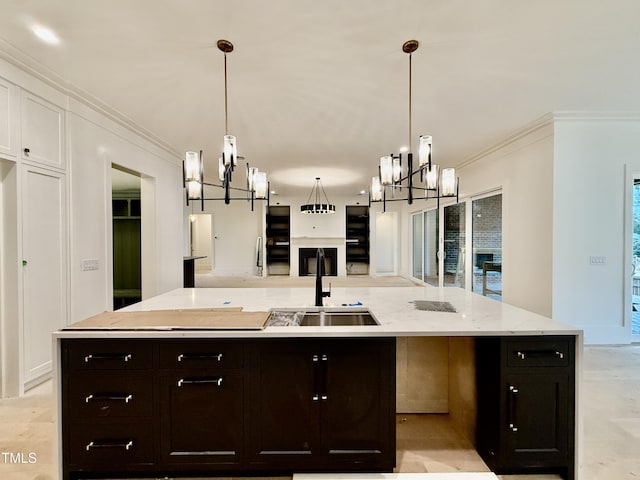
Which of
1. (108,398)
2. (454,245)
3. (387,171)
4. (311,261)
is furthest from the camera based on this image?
(311,261)

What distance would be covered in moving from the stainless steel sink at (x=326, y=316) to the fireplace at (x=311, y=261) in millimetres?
8228

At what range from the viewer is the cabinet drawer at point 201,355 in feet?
5.17

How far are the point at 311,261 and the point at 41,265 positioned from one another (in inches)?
319

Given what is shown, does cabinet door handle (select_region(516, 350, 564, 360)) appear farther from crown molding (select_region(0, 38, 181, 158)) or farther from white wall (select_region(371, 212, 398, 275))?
white wall (select_region(371, 212, 398, 275))

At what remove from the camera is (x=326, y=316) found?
2.06m

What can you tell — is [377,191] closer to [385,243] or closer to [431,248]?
[431,248]

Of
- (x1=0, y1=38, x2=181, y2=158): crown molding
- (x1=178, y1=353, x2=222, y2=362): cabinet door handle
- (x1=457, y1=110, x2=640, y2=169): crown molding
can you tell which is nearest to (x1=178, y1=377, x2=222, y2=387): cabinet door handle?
(x1=178, y1=353, x2=222, y2=362): cabinet door handle

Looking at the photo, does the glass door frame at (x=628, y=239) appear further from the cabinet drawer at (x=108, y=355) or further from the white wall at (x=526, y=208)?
the cabinet drawer at (x=108, y=355)

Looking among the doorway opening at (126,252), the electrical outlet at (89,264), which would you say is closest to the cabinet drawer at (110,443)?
the electrical outlet at (89,264)

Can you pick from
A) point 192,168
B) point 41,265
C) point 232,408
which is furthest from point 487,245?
point 41,265

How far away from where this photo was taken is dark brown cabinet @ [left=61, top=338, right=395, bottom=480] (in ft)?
5.15

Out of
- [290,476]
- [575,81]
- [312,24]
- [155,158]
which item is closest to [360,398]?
[290,476]

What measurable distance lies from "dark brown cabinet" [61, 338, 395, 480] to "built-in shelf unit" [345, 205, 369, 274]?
9.22 m

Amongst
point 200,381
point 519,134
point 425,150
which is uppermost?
point 519,134
